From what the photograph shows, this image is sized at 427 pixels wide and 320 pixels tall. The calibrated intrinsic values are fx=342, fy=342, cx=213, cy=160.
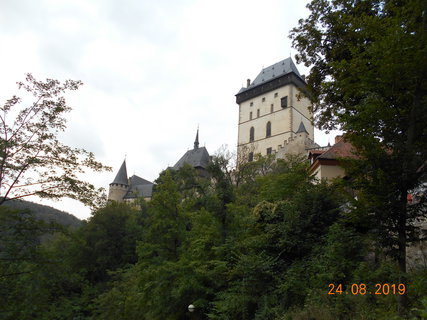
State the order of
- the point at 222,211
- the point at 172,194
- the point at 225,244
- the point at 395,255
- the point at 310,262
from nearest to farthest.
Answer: the point at 395,255
the point at 310,262
the point at 225,244
the point at 222,211
the point at 172,194

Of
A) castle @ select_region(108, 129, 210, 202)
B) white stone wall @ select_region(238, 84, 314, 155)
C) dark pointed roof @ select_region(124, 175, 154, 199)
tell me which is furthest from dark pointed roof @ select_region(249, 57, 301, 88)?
dark pointed roof @ select_region(124, 175, 154, 199)

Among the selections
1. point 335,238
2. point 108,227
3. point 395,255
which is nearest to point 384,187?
point 395,255

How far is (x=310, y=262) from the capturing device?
10.2 m

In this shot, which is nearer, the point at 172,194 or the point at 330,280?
the point at 330,280

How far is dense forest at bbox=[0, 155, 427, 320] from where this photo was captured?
807cm

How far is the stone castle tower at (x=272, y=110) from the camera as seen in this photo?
172ft

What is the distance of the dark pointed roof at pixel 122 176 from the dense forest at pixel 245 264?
169 ft

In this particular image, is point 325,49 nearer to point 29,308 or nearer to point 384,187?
point 384,187

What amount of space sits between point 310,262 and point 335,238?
4.07 feet

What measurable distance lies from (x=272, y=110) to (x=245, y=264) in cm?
4657

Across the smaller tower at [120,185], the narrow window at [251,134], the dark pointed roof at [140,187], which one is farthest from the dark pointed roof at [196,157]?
the smaller tower at [120,185]

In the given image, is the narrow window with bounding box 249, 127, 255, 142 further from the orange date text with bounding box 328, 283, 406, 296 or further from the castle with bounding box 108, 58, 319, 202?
the orange date text with bounding box 328, 283, 406, 296

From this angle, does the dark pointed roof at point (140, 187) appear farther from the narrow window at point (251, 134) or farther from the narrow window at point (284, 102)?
the narrow window at point (284, 102)

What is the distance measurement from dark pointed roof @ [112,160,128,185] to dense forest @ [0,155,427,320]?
51514mm
